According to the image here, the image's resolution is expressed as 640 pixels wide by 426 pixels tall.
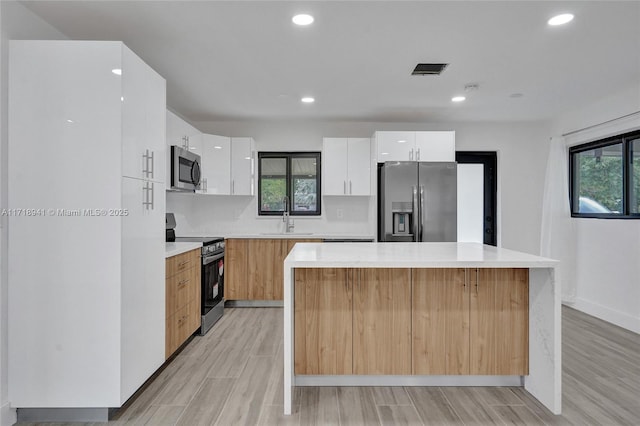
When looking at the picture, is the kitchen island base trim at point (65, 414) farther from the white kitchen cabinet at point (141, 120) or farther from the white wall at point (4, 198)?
the white kitchen cabinet at point (141, 120)

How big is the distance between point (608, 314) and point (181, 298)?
4.36 m

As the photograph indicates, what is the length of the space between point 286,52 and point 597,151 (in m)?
3.85

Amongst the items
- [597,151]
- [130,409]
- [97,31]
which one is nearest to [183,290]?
[130,409]

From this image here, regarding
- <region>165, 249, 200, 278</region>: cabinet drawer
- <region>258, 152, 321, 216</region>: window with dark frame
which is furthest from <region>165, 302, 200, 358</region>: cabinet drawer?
<region>258, 152, 321, 216</region>: window with dark frame

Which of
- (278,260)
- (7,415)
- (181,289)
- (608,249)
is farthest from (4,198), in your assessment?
(608,249)

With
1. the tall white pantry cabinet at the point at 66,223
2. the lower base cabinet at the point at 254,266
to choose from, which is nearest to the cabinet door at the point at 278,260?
the lower base cabinet at the point at 254,266

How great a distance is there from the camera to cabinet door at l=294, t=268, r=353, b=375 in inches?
101

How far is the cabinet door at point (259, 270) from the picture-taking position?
15.5ft

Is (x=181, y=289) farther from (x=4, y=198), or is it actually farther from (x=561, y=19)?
(x=561, y=19)

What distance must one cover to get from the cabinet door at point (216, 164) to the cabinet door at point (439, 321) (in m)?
3.08

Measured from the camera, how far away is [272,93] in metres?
4.01

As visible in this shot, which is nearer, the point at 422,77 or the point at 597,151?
the point at 422,77

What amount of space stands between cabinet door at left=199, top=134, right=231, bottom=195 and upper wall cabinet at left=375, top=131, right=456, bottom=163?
6.30ft

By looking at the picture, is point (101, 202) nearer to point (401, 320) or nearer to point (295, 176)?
point (401, 320)
